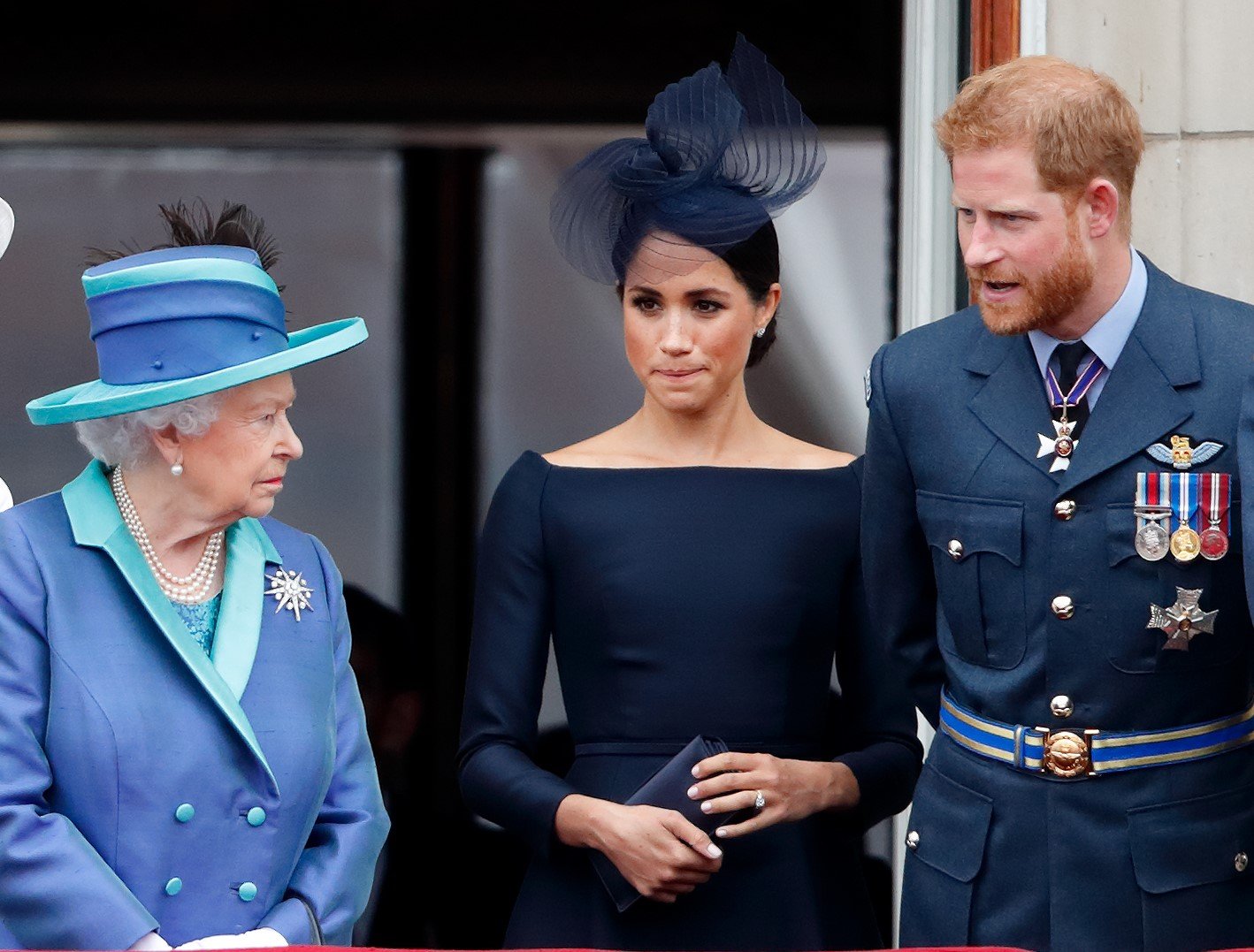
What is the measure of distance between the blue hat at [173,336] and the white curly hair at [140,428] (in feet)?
0.10

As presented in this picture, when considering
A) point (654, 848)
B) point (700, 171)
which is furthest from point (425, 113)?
point (654, 848)

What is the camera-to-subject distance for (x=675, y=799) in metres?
2.81

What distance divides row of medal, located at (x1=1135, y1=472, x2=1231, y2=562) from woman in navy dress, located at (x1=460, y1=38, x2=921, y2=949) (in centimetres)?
62

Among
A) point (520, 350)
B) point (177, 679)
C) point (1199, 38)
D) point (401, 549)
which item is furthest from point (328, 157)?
point (177, 679)

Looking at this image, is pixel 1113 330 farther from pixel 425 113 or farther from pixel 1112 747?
pixel 425 113

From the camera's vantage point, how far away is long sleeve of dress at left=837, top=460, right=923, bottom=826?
3.05m

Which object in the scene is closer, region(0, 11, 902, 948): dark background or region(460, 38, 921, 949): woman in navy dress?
region(460, 38, 921, 949): woman in navy dress

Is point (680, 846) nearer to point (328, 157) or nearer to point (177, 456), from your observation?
point (177, 456)

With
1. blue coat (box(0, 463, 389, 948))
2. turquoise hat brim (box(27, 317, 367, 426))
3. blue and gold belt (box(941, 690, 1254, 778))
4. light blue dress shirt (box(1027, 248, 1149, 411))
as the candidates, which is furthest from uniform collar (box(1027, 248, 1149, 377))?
blue coat (box(0, 463, 389, 948))

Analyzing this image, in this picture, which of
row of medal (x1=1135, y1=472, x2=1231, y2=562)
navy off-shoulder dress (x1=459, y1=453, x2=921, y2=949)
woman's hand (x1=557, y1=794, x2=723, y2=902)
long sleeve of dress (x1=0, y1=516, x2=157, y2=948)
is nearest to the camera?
long sleeve of dress (x1=0, y1=516, x2=157, y2=948)

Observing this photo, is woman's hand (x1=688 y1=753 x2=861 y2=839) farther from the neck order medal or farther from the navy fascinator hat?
the navy fascinator hat

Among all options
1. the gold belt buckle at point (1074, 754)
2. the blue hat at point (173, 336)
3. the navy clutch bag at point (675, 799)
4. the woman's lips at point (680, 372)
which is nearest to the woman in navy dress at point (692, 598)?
the woman's lips at point (680, 372)

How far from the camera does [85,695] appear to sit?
2.49 metres

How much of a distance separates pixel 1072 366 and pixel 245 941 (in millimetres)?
1296
